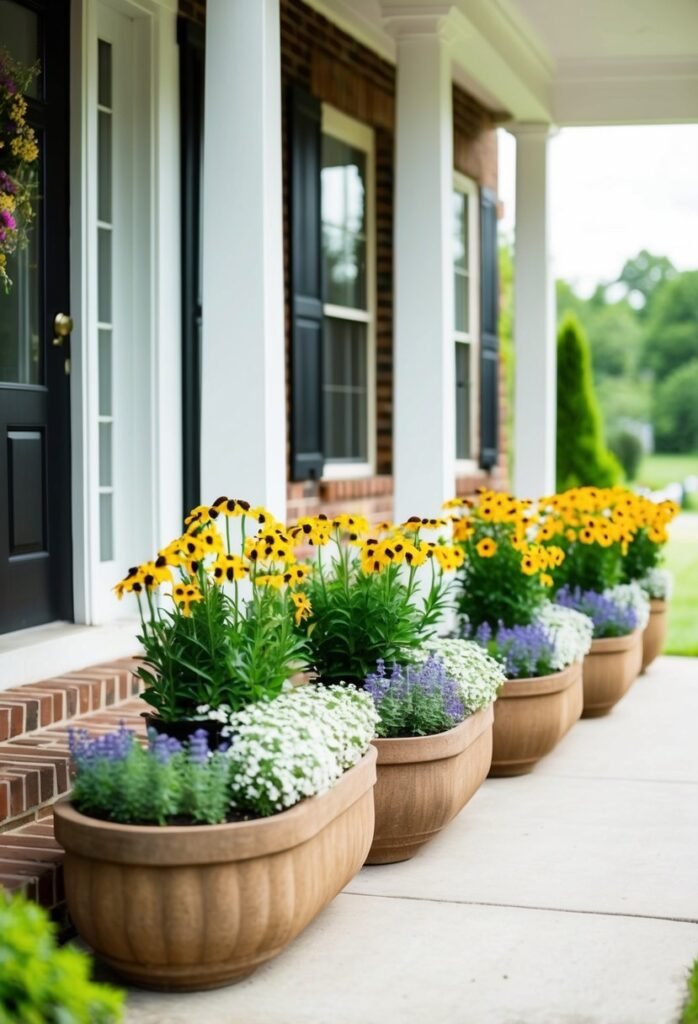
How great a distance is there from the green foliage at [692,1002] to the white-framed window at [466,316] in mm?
6612

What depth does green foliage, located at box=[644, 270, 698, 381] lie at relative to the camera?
47.6 metres

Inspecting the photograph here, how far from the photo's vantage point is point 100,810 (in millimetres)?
3271

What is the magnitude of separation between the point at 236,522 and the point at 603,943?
1.89 m

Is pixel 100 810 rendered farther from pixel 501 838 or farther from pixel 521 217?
pixel 521 217

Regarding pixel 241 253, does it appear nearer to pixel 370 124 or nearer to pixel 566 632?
pixel 566 632

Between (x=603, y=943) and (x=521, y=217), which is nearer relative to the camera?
(x=603, y=943)

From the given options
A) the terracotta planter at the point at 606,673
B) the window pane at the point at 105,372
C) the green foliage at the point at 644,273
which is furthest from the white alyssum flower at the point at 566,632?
the green foliage at the point at 644,273

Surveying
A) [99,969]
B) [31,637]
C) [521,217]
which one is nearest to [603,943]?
[99,969]

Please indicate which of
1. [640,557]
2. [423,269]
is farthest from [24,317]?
[640,557]

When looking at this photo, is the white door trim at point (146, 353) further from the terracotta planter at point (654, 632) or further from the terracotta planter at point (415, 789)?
the terracotta planter at point (654, 632)

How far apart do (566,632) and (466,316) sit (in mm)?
4532

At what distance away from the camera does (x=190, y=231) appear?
5.93 metres

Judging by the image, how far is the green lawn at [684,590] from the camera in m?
11.3

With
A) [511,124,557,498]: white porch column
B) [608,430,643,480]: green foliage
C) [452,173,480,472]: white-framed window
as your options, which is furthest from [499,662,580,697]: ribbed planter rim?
[608,430,643,480]: green foliage
